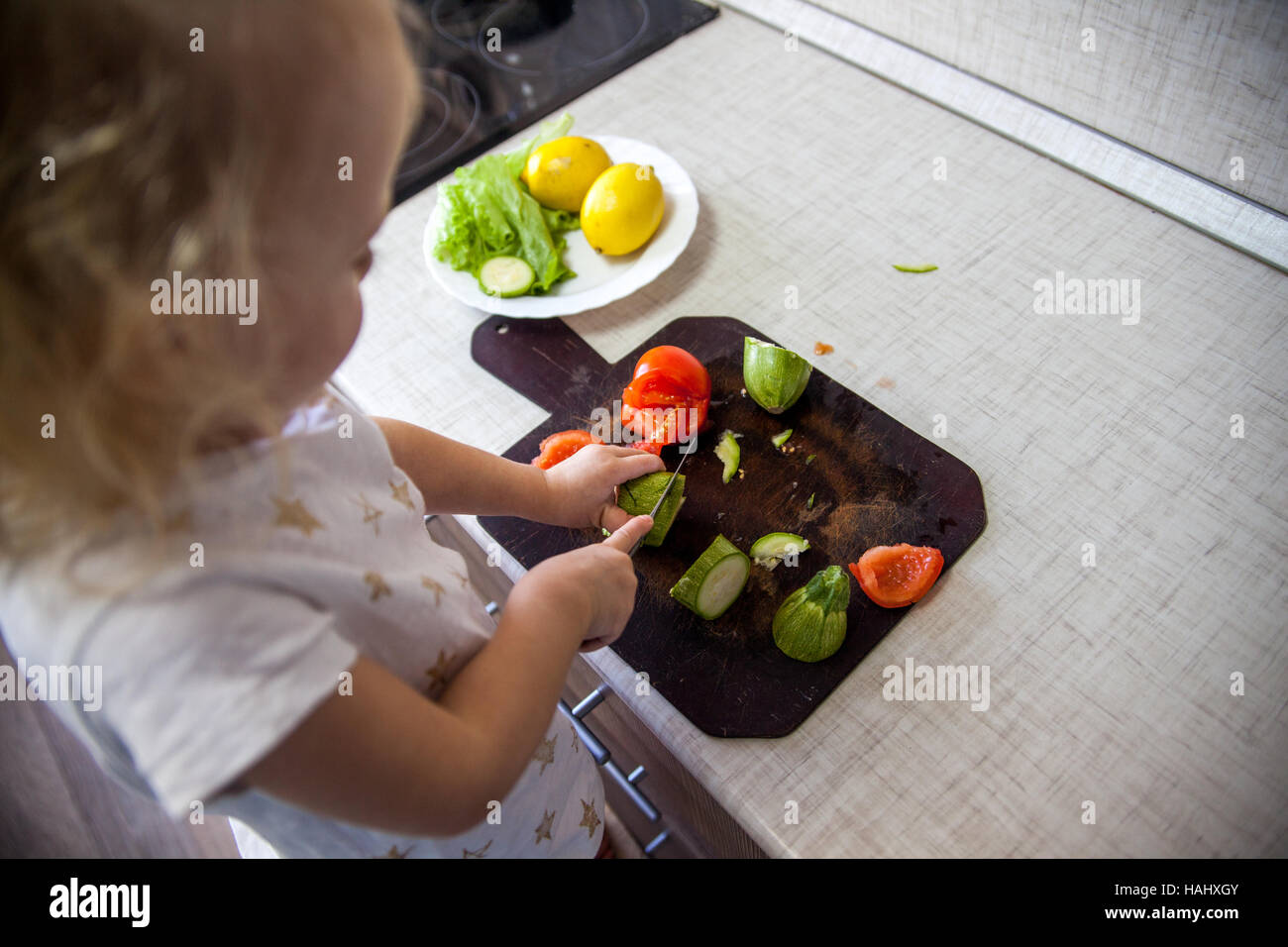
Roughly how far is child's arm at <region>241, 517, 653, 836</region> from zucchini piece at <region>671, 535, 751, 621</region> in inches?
4.5

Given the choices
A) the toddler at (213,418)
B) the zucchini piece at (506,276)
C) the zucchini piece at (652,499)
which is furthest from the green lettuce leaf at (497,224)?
the toddler at (213,418)

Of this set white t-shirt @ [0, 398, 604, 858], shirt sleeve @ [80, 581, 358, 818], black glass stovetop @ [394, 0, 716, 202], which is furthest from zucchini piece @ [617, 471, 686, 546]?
black glass stovetop @ [394, 0, 716, 202]

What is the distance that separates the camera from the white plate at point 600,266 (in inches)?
43.4

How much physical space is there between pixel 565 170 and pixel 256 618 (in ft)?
2.82

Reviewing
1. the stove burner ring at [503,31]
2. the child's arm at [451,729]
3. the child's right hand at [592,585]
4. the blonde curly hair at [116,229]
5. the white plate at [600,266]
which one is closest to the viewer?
the blonde curly hair at [116,229]

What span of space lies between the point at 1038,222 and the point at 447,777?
3.29 feet

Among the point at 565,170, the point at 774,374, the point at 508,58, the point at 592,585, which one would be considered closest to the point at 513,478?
the point at 592,585

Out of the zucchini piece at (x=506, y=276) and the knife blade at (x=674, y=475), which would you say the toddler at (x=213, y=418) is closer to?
the knife blade at (x=674, y=475)

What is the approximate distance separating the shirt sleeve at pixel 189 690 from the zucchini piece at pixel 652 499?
0.46 metres

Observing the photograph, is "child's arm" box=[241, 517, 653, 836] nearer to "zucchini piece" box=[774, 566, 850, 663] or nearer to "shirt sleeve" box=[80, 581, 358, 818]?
"shirt sleeve" box=[80, 581, 358, 818]

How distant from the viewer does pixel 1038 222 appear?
111 centimetres

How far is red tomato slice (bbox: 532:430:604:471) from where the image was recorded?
3.13ft

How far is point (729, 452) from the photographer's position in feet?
3.11

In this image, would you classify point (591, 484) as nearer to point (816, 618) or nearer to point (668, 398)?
point (668, 398)
